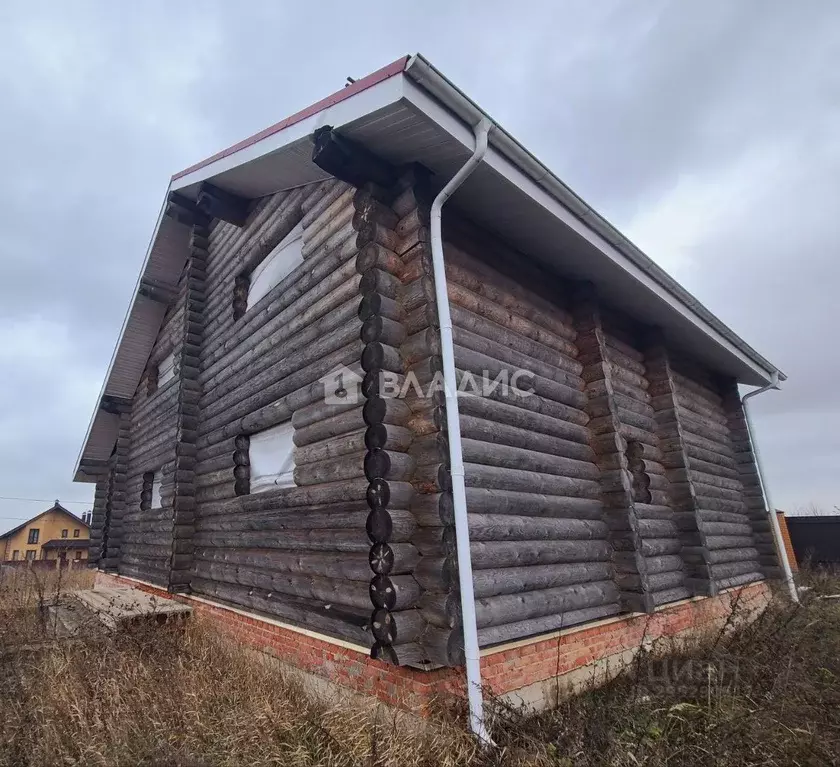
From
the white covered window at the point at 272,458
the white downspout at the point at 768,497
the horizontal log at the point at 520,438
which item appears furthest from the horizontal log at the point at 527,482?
the white downspout at the point at 768,497

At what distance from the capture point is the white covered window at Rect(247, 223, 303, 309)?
20.7ft

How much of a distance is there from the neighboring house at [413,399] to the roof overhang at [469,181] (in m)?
0.03

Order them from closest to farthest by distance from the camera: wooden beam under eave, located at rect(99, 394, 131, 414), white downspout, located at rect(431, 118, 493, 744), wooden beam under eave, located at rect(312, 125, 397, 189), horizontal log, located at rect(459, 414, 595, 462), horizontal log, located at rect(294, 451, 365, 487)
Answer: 1. white downspout, located at rect(431, 118, 493, 744)
2. horizontal log, located at rect(294, 451, 365, 487)
3. wooden beam under eave, located at rect(312, 125, 397, 189)
4. horizontal log, located at rect(459, 414, 595, 462)
5. wooden beam under eave, located at rect(99, 394, 131, 414)

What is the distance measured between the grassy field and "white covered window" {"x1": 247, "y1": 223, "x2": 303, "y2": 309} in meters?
4.19

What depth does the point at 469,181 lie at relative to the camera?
16.4 feet

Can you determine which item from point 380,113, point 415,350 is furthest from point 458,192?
point 415,350

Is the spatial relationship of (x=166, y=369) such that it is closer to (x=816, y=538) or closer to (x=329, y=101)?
(x=329, y=101)

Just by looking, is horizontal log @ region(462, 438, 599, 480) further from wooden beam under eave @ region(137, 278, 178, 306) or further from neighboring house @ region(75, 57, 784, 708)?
wooden beam under eave @ region(137, 278, 178, 306)

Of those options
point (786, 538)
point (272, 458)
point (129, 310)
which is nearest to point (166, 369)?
point (129, 310)

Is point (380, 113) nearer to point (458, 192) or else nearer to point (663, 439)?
point (458, 192)

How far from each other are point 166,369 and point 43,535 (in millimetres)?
43865

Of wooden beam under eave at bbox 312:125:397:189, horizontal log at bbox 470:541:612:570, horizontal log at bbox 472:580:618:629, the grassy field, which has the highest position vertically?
wooden beam under eave at bbox 312:125:397:189

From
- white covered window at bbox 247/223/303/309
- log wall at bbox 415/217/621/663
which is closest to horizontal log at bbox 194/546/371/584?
log wall at bbox 415/217/621/663

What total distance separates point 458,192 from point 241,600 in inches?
195
